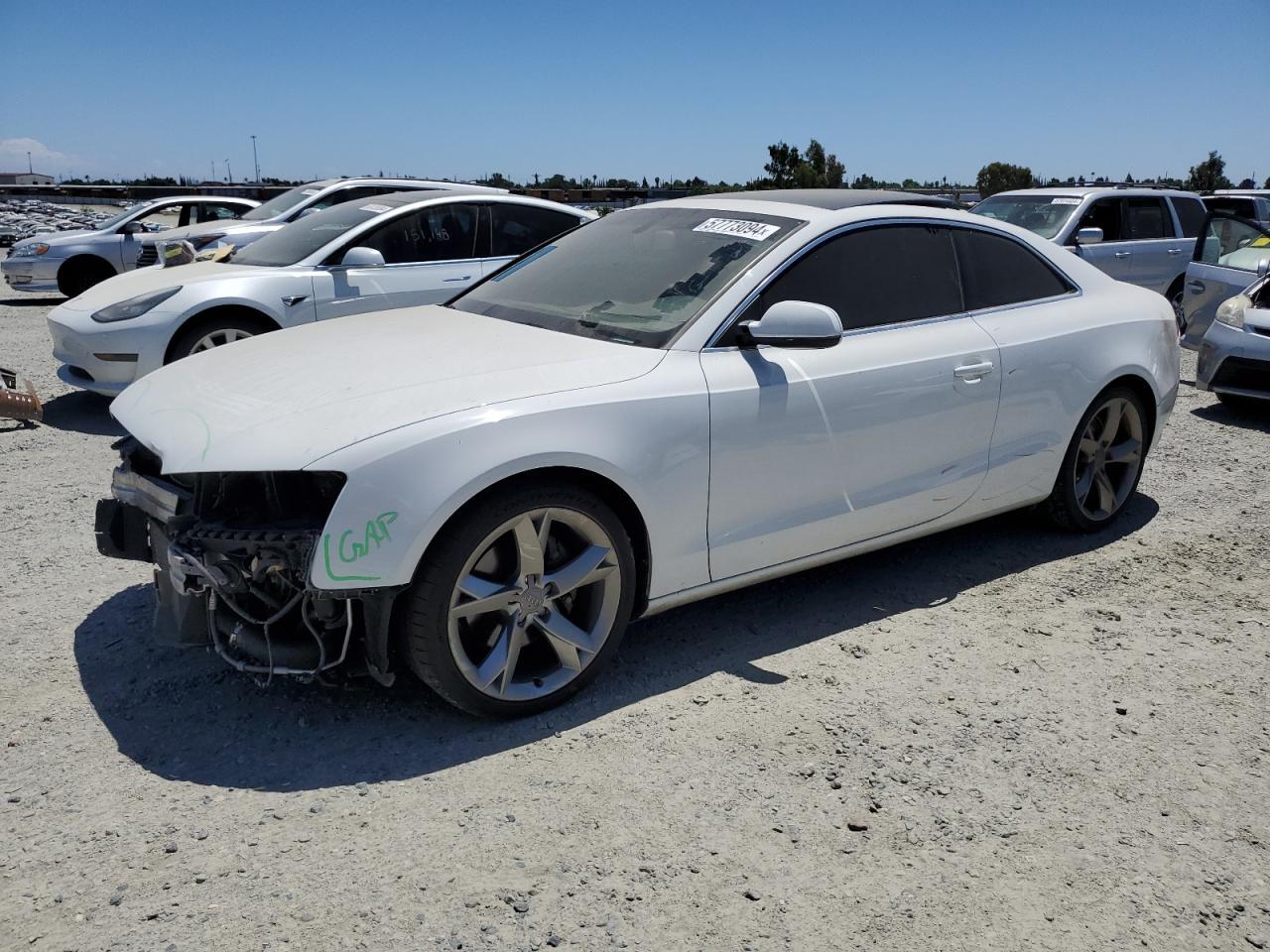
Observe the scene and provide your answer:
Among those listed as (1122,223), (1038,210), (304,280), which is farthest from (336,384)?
(1122,223)

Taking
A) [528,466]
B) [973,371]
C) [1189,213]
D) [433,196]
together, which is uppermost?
[433,196]

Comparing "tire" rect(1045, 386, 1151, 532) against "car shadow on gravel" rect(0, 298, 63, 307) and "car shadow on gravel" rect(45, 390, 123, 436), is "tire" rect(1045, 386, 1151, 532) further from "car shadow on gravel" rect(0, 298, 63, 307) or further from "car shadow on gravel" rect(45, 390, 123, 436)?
"car shadow on gravel" rect(0, 298, 63, 307)

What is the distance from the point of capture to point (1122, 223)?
464 inches

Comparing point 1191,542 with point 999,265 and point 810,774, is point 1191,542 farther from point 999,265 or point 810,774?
point 810,774

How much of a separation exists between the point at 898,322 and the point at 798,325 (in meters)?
0.83

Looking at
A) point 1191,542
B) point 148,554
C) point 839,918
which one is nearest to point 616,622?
point 839,918

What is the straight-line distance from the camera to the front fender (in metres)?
2.96

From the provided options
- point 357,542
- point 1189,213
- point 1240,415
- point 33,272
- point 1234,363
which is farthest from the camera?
point 33,272

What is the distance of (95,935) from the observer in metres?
2.40

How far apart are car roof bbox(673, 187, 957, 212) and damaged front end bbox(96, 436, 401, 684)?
7.48 ft

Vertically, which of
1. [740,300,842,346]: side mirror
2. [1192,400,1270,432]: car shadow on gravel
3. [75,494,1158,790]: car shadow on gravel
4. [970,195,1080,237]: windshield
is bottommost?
[1192,400,1270,432]: car shadow on gravel

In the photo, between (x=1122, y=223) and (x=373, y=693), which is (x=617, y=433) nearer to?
(x=373, y=693)

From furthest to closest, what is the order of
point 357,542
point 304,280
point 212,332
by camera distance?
point 304,280, point 212,332, point 357,542

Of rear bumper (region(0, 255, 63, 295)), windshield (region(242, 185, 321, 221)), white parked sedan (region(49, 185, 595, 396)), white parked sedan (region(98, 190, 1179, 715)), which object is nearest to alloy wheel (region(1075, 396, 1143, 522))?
white parked sedan (region(98, 190, 1179, 715))
